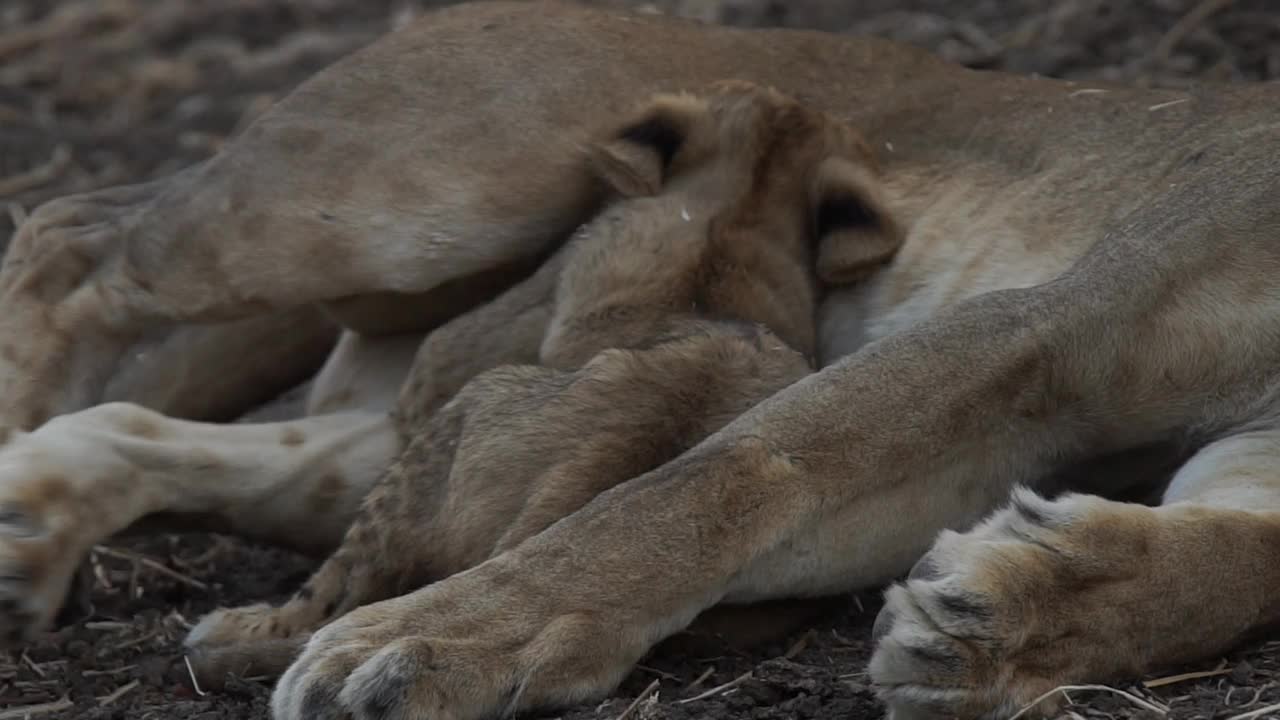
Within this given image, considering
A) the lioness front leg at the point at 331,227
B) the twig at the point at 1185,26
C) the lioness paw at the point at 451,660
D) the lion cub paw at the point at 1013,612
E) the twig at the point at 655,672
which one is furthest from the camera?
the twig at the point at 1185,26

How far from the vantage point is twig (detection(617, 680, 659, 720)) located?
322cm

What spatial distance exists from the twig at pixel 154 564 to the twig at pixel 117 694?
0.81m

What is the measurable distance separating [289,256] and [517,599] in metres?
1.52

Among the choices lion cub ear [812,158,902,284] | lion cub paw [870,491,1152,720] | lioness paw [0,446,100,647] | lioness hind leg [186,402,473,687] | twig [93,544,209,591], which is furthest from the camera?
twig [93,544,209,591]

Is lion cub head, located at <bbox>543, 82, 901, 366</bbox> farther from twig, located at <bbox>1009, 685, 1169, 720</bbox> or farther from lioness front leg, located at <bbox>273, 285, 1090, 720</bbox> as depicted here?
twig, located at <bbox>1009, 685, 1169, 720</bbox>

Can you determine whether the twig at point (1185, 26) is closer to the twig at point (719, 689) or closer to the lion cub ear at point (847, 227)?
the lion cub ear at point (847, 227)

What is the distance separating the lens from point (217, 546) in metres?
5.07

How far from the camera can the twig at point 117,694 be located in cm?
383

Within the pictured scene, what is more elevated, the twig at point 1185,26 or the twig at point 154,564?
the twig at point 1185,26

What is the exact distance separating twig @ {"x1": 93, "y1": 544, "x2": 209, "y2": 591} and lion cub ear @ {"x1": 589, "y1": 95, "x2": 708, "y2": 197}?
1207mm

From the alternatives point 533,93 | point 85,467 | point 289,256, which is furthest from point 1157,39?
point 85,467

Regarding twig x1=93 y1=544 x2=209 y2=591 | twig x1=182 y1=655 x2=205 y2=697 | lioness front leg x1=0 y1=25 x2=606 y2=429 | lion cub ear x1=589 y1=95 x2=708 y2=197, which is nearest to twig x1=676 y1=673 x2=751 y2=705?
twig x1=182 y1=655 x2=205 y2=697

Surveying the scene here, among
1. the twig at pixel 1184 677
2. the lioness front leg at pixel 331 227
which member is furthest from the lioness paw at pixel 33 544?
the twig at pixel 1184 677

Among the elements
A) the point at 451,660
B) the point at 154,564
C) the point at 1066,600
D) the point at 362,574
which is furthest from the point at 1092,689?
the point at 154,564
